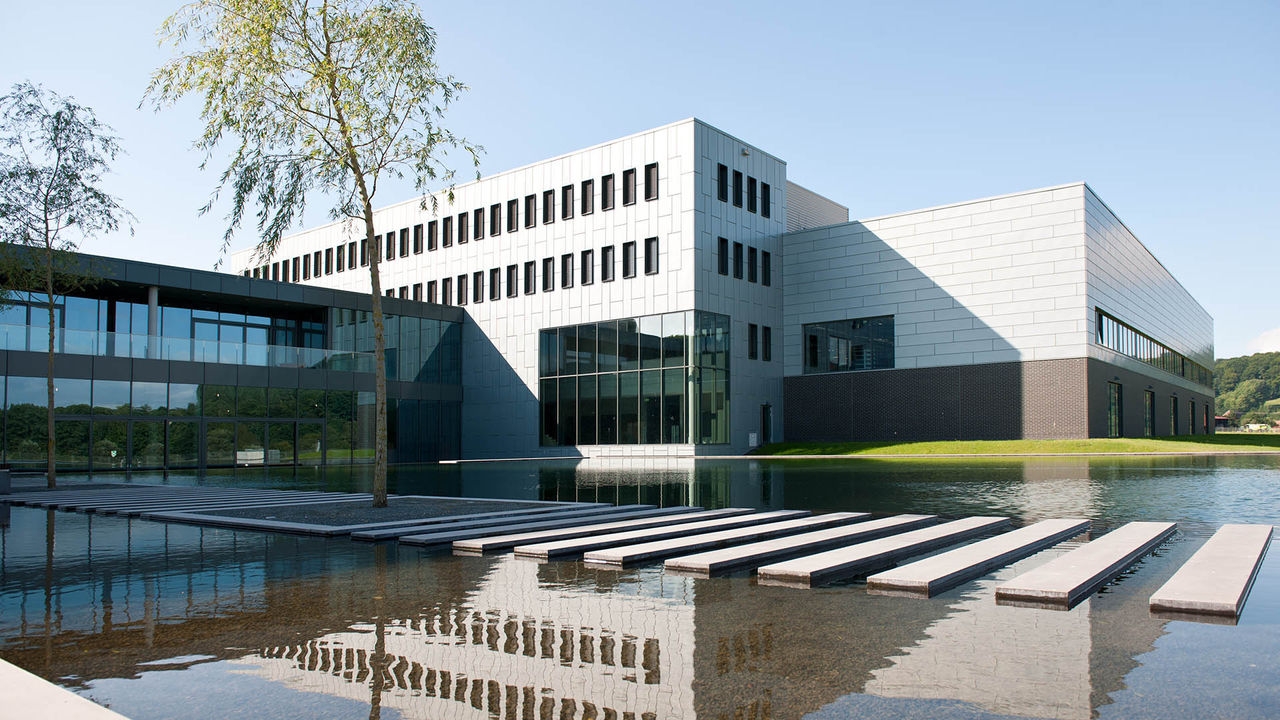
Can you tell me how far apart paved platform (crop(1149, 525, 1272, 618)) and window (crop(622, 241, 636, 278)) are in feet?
109

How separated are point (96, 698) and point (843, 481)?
17.4 meters

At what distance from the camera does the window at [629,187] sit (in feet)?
136

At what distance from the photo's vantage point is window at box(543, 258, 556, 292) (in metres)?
44.9

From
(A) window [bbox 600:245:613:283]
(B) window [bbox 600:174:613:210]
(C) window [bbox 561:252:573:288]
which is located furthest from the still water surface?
(C) window [bbox 561:252:573:288]

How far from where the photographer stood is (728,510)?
12711 millimetres

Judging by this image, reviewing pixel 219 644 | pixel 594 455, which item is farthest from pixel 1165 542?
pixel 594 455

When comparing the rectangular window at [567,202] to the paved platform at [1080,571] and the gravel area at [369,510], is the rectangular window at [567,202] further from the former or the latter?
the paved platform at [1080,571]

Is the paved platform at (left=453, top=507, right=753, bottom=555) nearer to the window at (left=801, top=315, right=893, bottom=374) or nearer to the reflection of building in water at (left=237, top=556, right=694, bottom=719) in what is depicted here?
the reflection of building in water at (left=237, top=556, right=694, bottom=719)

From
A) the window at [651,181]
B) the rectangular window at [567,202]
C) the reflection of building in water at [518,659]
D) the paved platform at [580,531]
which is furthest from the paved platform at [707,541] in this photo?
the rectangular window at [567,202]

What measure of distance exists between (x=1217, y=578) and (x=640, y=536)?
5.11 meters

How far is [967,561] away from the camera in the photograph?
7676 mm

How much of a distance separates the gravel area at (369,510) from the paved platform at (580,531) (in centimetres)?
271

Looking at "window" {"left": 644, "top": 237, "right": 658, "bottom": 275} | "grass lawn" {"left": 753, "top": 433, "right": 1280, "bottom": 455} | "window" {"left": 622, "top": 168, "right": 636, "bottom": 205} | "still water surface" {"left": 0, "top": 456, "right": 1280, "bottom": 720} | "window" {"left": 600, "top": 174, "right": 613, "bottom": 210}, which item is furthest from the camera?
"window" {"left": 600, "top": 174, "right": 613, "bottom": 210}

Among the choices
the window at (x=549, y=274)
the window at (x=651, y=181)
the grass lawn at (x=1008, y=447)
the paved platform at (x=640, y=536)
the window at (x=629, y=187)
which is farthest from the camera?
the window at (x=549, y=274)
